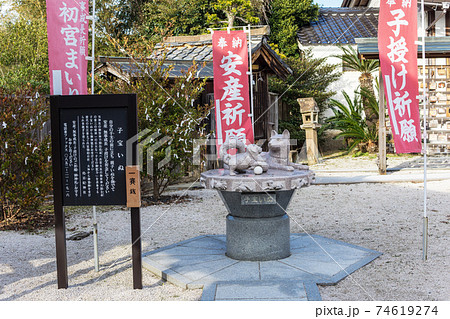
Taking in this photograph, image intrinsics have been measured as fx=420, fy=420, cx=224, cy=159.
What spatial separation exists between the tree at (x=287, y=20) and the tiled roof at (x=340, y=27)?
0.48m

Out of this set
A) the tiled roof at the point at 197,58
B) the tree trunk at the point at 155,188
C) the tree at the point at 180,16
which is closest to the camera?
the tree trunk at the point at 155,188

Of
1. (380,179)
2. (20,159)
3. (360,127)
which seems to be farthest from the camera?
(360,127)

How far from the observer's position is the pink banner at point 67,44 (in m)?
4.94

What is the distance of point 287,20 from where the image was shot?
19375 mm

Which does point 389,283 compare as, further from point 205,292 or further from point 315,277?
point 205,292

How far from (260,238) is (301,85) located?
13.7 metres

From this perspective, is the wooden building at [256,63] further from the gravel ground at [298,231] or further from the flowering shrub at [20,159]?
the flowering shrub at [20,159]

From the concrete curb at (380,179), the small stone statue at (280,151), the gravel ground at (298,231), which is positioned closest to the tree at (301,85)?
the concrete curb at (380,179)

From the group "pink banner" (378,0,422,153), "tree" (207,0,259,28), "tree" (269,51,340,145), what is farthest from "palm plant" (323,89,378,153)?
"pink banner" (378,0,422,153)

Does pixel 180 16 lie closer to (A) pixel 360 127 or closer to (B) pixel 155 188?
(A) pixel 360 127

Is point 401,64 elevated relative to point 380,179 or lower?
elevated

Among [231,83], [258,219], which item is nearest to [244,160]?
[258,219]

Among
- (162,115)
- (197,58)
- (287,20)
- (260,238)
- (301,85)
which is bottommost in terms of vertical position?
(260,238)

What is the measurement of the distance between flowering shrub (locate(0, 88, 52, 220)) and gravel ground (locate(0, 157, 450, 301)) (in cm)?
53
